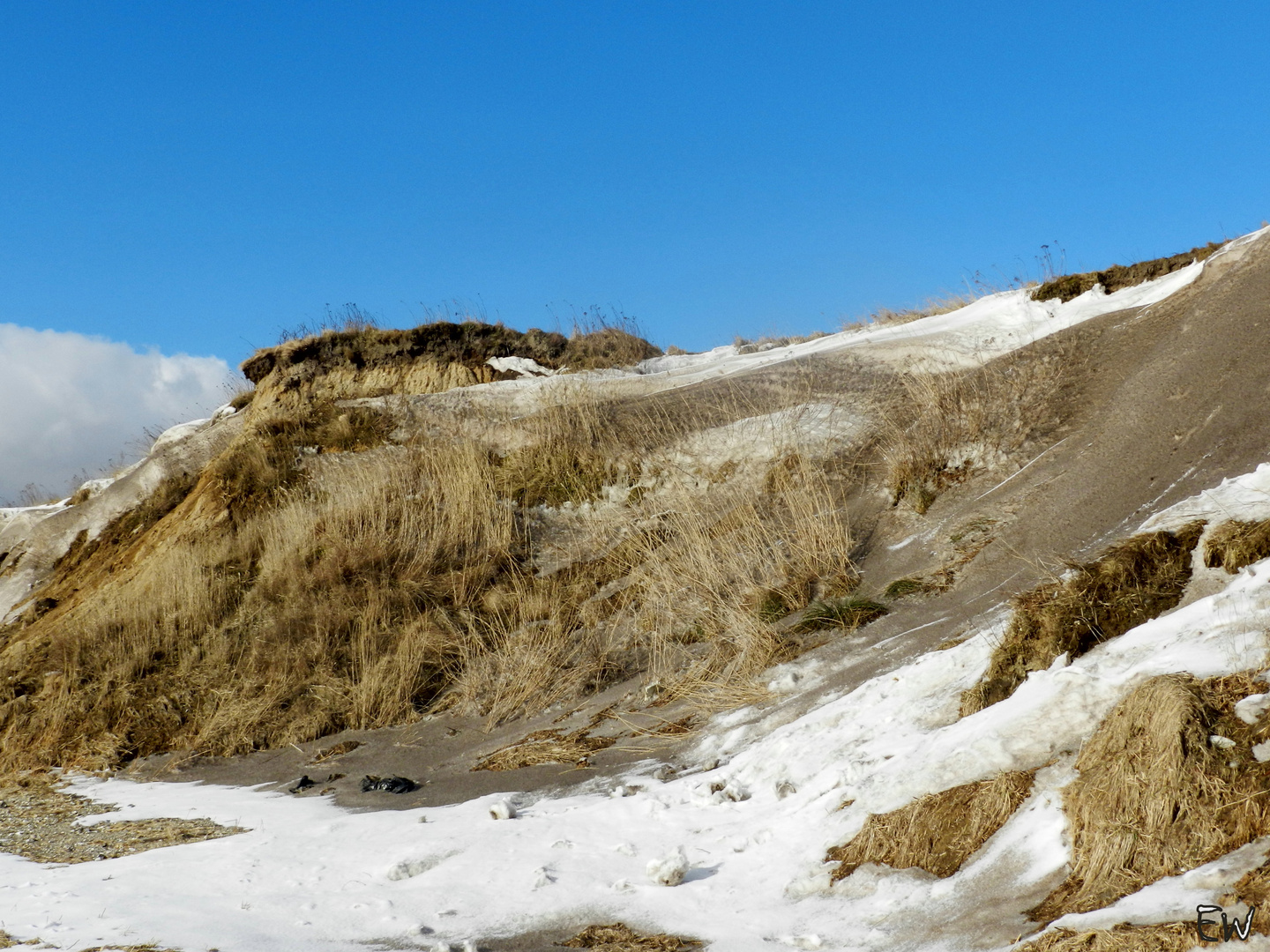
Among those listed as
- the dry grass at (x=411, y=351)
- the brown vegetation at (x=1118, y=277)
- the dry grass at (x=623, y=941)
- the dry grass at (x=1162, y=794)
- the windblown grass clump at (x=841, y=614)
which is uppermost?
the dry grass at (x=411, y=351)

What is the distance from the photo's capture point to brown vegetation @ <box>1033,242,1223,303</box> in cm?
1204

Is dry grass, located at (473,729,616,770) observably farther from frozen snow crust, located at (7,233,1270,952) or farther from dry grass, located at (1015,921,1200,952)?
dry grass, located at (1015,921,1200,952)

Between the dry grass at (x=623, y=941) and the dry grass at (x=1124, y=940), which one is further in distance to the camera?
the dry grass at (x=623, y=941)

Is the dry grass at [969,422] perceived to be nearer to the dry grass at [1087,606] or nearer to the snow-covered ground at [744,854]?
the snow-covered ground at [744,854]

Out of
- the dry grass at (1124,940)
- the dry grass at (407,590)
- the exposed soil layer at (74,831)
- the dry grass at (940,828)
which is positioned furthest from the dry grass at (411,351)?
the dry grass at (1124,940)

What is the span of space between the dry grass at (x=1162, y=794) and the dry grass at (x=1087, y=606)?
1.22 m

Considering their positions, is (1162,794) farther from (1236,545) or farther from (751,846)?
(1236,545)

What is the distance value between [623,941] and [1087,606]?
3076 millimetres

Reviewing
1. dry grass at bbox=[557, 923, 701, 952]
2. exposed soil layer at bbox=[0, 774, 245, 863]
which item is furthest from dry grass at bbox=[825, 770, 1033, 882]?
exposed soil layer at bbox=[0, 774, 245, 863]

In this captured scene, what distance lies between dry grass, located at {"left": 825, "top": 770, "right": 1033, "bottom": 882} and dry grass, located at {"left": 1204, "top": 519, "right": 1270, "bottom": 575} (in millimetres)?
2106

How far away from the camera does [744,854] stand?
4.91 m

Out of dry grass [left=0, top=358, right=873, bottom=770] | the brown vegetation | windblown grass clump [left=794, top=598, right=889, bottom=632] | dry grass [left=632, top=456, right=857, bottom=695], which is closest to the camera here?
windblown grass clump [left=794, top=598, right=889, bottom=632]

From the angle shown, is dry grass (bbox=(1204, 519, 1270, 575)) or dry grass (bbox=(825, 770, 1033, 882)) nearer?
dry grass (bbox=(825, 770, 1033, 882))

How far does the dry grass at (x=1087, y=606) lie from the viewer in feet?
17.2
